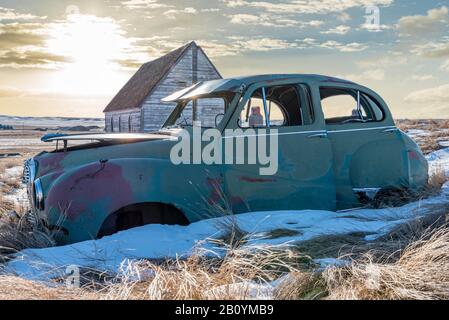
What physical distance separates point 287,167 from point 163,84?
2140 centimetres

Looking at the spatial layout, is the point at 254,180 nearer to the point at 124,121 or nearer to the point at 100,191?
the point at 100,191

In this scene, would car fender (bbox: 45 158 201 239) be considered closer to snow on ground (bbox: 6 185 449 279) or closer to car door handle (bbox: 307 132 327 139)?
snow on ground (bbox: 6 185 449 279)

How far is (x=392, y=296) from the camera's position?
3.08 meters

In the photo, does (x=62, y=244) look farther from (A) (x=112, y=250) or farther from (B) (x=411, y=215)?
(B) (x=411, y=215)

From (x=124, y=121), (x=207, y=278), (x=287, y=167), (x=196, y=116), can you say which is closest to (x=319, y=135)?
(x=287, y=167)

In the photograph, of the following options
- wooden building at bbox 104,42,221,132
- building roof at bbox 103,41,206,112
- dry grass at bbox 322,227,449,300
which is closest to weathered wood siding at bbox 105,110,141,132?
wooden building at bbox 104,42,221,132

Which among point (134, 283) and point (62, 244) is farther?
point (62, 244)

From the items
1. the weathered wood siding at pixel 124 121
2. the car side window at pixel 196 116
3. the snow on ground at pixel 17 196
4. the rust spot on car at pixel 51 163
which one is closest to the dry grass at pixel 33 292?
the rust spot on car at pixel 51 163

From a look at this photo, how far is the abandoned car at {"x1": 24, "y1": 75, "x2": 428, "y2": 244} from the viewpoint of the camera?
182 inches

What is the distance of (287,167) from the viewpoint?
5484 mm

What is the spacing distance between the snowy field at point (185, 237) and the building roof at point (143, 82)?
21268 mm

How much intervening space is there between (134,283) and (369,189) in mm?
3700

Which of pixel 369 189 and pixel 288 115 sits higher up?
pixel 288 115
